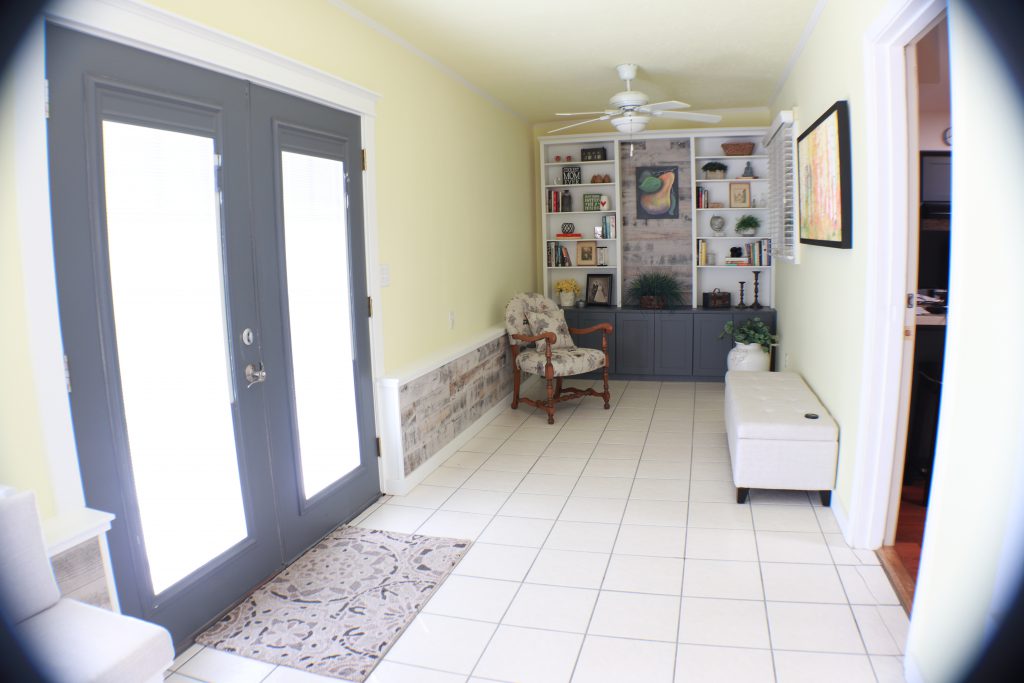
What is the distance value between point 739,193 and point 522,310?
2569mm

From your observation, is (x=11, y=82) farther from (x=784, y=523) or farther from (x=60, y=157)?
(x=784, y=523)

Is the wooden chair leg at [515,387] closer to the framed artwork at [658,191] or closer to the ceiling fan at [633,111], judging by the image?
the ceiling fan at [633,111]

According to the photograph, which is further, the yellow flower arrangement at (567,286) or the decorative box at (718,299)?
the yellow flower arrangement at (567,286)

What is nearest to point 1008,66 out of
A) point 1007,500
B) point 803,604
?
point 1007,500

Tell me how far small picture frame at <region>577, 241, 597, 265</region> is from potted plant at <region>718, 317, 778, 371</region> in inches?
69.7

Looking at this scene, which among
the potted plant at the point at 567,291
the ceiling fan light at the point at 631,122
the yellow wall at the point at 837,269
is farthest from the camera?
the potted plant at the point at 567,291

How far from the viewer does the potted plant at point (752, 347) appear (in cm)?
526

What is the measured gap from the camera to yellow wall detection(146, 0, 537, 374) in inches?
112

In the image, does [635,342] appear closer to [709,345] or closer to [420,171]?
[709,345]

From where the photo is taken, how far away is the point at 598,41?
12.8 ft

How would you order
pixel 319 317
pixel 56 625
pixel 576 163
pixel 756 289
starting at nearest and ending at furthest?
pixel 56 625 → pixel 319 317 → pixel 756 289 → pixel 576 163

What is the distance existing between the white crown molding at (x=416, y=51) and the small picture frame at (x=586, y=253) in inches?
62.0

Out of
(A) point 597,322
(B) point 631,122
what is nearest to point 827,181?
(B) point 631,122

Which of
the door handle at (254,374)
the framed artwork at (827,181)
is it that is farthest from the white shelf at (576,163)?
the door handle at (254,374)
